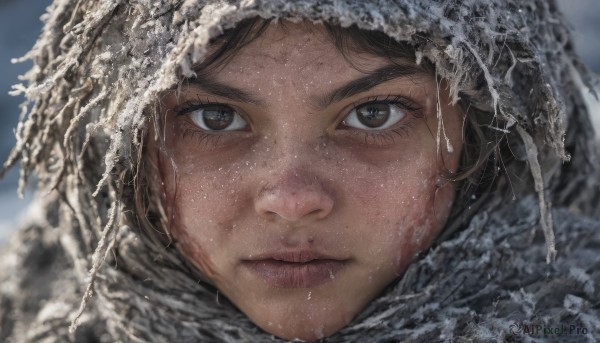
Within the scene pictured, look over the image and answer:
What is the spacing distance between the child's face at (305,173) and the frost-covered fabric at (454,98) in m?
0.07

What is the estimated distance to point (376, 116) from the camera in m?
1.60

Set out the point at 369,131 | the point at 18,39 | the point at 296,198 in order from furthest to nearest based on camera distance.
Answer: the point at 18,39 → the point at 369,131 → the point at 296,198

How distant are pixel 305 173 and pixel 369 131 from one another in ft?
0.52

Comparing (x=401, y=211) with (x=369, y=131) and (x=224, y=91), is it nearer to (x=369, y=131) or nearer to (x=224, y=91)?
(x=369, y=131)

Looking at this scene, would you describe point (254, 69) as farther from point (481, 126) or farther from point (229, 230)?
point (481, 126)

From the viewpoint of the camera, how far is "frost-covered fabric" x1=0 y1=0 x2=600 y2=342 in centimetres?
147

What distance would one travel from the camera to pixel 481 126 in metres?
1.67

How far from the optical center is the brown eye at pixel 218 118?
161cm

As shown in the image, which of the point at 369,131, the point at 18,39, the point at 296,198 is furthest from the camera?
the point at 18,39

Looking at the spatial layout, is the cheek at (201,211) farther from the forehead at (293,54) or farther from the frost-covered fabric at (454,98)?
the forehead at (293,54)

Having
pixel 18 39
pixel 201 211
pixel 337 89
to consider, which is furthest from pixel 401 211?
pixel 18 39

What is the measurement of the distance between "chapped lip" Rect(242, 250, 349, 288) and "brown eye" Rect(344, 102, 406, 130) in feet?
0.82

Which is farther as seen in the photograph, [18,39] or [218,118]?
[18,39]

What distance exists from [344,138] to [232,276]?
34cm
